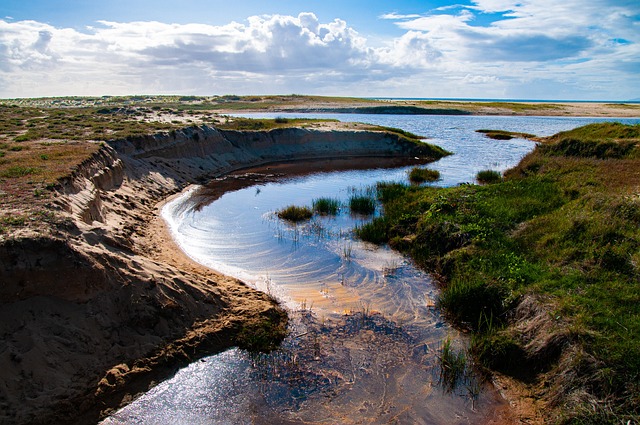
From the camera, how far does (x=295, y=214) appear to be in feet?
60.7

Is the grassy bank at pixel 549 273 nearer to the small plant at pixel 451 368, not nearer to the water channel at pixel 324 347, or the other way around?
the small plant at pixel 451 368

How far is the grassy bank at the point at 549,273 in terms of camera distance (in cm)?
692

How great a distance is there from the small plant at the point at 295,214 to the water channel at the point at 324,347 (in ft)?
1.50

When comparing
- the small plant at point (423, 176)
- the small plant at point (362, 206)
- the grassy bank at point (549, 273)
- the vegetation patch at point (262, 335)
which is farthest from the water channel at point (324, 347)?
the small plant at point (423, 176)

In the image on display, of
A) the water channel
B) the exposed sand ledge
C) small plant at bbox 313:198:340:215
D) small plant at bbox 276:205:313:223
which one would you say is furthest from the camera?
small plant at bbox 313:198:340:215

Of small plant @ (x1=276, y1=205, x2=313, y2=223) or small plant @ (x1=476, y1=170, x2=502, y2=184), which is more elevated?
small plant @ (x1=476, y1=170, x2=502, y2=184)

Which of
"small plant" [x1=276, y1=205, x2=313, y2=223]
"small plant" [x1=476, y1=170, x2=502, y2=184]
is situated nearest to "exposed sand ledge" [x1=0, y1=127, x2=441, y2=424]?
"small plant" [x1=276, y1=205, x2=313, y2=223]

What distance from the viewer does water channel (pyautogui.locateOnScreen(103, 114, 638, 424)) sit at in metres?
7.25

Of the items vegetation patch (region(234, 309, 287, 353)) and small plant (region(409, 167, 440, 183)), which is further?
small plant (region(409, 167, 440, 183))

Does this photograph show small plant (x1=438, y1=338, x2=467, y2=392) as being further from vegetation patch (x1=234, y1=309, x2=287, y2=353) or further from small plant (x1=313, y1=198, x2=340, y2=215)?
small plant (x1=313, y1=198, x2=340, y2=215)

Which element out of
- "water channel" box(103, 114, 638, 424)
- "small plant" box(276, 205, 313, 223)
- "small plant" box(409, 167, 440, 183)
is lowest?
Answer: "water channel" box(103, 114, 638, 424)

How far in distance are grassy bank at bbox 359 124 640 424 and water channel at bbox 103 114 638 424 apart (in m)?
0.87

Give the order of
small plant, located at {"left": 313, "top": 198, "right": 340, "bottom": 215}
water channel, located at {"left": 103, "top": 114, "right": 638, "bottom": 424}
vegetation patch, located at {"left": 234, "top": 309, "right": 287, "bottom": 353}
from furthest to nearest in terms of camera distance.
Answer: small plant, located at {"left": 313, "top": 198, "right": 340, "bottom": 215}, vegetation patch, located at {"left": 234, "top": 309, "right": 287, "bottom": 353}, water channel, located at {"left": 103, "top": 114, "right": 638, "bottom": 424}

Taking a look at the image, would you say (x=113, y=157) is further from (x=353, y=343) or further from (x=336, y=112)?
(x=336, y=112)
